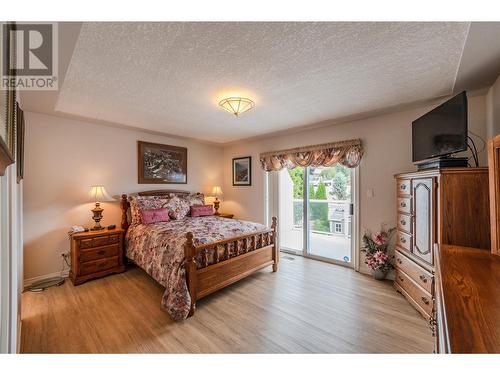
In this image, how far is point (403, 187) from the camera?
2496 millimetres

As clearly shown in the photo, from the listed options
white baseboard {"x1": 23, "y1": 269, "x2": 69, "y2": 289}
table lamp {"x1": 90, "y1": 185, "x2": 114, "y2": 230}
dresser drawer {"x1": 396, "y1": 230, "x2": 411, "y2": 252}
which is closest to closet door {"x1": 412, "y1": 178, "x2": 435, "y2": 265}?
dresser drawer {"x1": 396, "y1": 230, "x2": 411, "y2": 252}

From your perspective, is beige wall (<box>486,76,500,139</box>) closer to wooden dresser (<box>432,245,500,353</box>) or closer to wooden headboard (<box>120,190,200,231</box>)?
wooden dresser (<box>432,245,500,353</box>)

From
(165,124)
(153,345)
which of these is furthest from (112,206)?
(153,345)

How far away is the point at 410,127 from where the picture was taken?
111 inches

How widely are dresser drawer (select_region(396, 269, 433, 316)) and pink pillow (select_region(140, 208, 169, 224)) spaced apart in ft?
11.2

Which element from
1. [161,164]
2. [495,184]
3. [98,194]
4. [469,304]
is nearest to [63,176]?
[98,194]

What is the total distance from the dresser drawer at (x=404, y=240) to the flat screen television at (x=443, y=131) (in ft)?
2.80

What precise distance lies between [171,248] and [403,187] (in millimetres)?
2782

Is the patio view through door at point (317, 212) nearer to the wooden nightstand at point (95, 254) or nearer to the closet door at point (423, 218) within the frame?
the closet door at point (423, 218)

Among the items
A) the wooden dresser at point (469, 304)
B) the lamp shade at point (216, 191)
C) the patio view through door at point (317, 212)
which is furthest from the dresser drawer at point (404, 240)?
the lamp shade at point (216, 191)

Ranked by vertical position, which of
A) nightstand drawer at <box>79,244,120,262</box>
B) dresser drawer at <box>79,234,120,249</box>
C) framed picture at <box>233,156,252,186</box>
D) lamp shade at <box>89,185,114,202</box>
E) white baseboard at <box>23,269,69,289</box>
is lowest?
white baseboard at <box>23,269,69,289</box>

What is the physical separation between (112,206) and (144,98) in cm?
208

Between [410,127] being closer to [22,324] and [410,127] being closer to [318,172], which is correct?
[318,172]

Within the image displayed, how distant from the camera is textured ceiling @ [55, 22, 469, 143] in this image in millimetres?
1377
